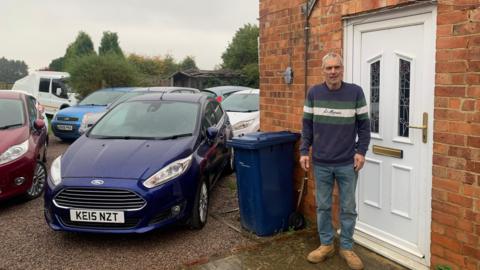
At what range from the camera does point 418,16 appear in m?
3.86

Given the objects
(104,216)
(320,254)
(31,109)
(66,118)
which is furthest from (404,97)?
(66,118)

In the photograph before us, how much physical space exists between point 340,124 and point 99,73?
1921 cm

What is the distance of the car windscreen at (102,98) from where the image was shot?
43.6 feet

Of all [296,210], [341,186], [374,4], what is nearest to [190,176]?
[296,210]

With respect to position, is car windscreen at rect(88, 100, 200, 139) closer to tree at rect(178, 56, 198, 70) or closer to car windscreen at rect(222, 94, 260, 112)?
car windscreen at rect(222, 94, 260, 112)

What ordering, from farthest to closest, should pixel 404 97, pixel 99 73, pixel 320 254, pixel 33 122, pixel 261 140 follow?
pixel 99 73 < pixel 33 122 < pixel 261 140 < pixel 320 254 < pixel 404 97

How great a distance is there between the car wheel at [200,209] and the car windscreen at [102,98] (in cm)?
836

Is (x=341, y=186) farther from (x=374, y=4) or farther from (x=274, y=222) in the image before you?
(x=374, y=4)

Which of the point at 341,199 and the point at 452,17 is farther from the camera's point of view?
the point at 341,199

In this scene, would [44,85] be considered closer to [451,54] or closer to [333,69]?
[333,69]

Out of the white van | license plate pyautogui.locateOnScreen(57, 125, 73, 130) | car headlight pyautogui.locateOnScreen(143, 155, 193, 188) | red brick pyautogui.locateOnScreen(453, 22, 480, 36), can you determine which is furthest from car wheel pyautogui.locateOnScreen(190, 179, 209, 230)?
the white van

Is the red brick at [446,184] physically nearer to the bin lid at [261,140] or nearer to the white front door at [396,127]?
the white front door at [396,127]

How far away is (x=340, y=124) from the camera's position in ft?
13.0

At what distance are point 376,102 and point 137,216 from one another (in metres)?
2.63
